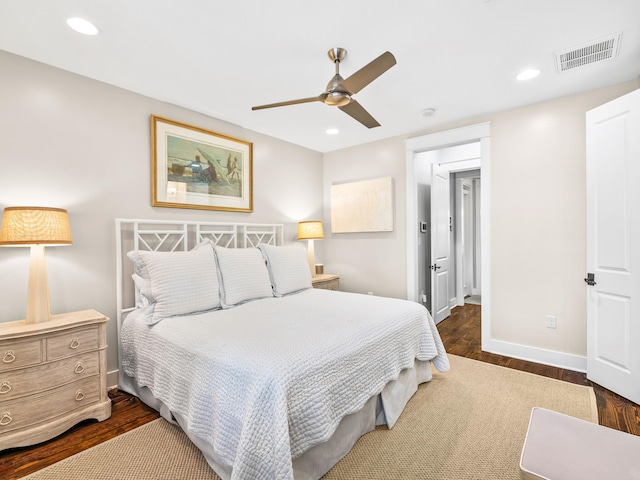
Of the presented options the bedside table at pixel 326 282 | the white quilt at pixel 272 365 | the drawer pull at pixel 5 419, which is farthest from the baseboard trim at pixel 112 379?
the bedside table at pixel 326 282

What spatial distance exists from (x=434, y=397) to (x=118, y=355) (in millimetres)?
2673

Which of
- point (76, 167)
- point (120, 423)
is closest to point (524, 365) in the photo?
point (120, 423)

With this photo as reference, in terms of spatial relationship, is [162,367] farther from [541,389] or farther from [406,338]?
[541,389]

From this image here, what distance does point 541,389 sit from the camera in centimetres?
254

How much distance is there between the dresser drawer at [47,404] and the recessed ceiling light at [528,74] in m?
4.00

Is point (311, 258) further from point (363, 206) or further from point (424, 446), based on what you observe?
point (424, 446)

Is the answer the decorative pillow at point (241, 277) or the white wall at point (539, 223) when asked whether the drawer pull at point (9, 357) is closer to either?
the decorative pillow at point (241, 277)

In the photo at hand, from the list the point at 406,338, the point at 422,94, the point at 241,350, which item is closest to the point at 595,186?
the point at 422,94

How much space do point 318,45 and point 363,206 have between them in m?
2.44

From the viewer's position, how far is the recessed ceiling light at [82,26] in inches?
72.6

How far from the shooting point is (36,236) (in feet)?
6.48

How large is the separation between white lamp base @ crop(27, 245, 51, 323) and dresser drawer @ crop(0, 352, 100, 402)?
0.32 metres

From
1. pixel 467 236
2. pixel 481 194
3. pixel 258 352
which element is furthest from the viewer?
pixel 467 236

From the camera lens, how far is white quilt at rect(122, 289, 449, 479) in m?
1.30
